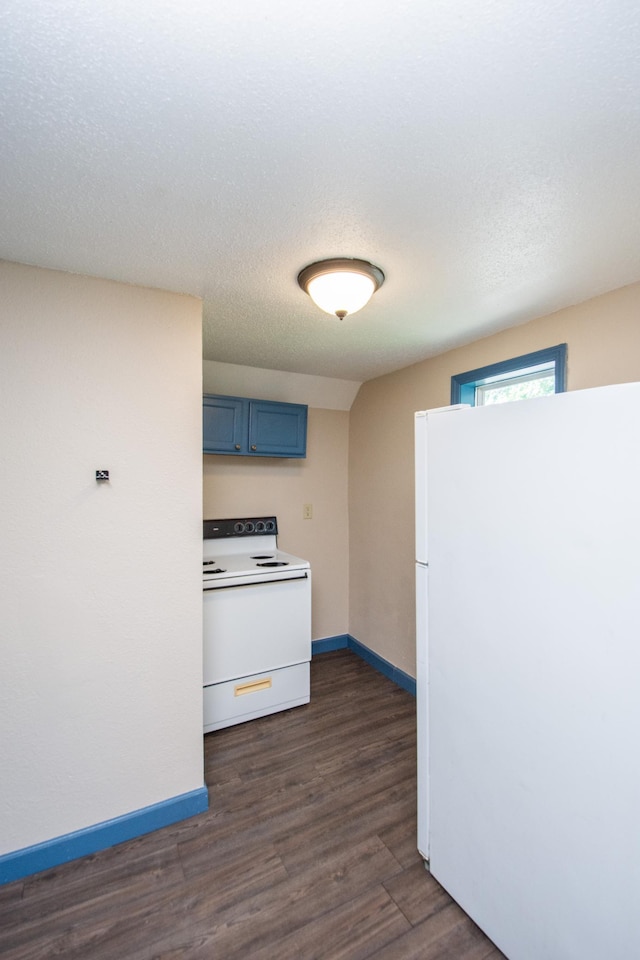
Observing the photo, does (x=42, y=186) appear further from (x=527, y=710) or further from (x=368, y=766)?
(x=368, y=766)

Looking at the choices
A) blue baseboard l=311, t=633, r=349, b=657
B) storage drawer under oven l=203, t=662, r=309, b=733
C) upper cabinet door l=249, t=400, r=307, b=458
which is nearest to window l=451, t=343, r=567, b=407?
upper cabinet door l=249, t=400, r=307, b=458

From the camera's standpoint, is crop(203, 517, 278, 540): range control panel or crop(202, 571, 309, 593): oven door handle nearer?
crop(202, 571, 309, 593): oven door handle

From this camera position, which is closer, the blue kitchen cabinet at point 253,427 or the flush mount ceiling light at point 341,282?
the flush mount ceiling light at point 341,282

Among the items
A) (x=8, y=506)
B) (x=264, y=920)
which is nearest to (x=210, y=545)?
(x=8, y=506)

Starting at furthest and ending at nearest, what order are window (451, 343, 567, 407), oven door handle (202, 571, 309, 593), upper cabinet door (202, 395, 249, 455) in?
upper cabinet door (202, 395, 249, 455) → oven door handle (202, 571, 309, 593) → window (451, 343, 567, 407)

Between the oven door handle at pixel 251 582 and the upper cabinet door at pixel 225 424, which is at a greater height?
the upper cabinet door at pixel 225 424

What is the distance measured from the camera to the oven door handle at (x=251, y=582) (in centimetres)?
232

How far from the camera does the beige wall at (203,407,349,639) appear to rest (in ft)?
10.3

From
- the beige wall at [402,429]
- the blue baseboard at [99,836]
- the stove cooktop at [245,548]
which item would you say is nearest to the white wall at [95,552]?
the blue baseboard at [99,836]

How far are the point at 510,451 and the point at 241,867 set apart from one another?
1.85 m

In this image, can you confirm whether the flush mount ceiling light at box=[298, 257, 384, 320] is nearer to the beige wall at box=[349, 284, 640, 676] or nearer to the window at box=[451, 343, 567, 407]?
the window at box=[451, 343, 567, 407]

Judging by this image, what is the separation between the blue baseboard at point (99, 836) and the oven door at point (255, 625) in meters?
0.61

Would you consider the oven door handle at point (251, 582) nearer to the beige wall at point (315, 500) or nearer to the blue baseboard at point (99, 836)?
the beige wall at point (315, 500)

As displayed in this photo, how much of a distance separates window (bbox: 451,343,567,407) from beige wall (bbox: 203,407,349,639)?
1286mm
